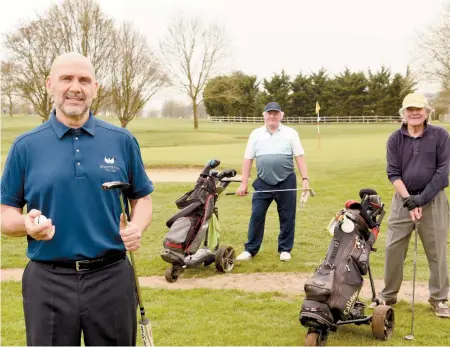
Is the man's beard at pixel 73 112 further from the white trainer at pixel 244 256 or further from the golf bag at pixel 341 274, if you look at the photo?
the white trainer at pixel 244 256

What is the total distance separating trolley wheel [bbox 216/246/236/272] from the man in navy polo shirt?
14.3 feet

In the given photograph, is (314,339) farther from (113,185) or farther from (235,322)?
(113,185)

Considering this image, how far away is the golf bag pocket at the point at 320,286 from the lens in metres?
4.62

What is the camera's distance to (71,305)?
2.84 meters

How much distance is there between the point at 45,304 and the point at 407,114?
4.06m

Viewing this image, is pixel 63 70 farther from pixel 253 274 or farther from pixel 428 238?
pixel 253 274

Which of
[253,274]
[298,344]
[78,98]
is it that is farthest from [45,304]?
[253,274]

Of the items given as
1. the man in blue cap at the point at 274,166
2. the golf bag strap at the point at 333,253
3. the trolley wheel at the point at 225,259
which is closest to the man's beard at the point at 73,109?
the golf bag strap at the point at 333,253

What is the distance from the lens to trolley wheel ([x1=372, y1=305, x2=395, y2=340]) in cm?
489

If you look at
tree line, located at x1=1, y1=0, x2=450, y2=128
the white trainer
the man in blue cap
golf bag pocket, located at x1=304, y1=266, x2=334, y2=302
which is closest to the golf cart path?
the white trainer

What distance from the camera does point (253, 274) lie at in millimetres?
7363

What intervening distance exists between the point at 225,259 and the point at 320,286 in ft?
9.34

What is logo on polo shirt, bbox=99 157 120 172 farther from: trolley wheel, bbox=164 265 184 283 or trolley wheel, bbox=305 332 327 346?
trolley wheel, bbox=164 265 184 283

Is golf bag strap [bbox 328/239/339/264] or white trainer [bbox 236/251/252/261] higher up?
golf bag strap [bbox 328/239/339/264]
